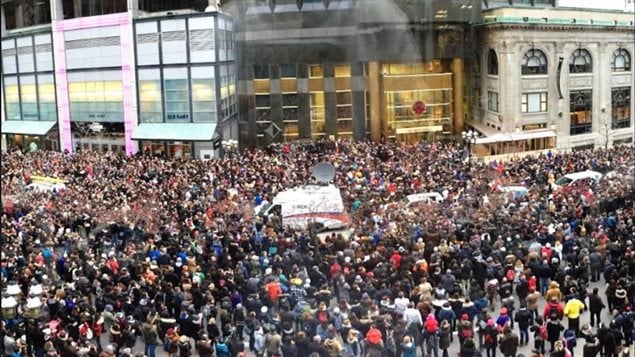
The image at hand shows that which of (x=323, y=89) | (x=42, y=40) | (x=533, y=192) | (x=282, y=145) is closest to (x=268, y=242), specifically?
(x=533, y=192)

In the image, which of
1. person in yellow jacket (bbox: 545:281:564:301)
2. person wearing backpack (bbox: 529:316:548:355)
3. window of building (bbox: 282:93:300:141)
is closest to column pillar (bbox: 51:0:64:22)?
window of building (bbox: 282:93:300:141)

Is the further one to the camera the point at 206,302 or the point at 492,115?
the point at 492,115

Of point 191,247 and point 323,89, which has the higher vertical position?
point 323,89

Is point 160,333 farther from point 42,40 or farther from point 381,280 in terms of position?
point 42,40

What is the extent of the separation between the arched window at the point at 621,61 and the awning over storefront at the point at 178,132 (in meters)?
14.0

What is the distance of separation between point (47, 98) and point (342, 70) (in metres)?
11.5

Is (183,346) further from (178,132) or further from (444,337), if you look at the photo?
(178,132)

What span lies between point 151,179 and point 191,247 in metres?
7.87

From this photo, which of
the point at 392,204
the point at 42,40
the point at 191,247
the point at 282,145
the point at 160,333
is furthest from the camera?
the point at 282,145

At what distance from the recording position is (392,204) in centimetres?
1972

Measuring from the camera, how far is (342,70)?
30562mm

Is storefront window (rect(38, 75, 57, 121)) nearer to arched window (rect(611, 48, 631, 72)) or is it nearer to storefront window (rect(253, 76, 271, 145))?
storefront window (rect(253, 76, 271, 145))

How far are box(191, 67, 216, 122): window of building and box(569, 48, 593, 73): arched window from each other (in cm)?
1269

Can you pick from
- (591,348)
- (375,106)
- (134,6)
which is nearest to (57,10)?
(134,6)
